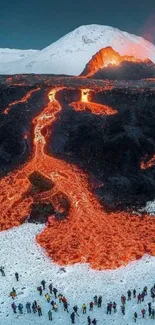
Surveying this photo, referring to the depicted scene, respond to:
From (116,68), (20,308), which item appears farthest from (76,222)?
(116,68)

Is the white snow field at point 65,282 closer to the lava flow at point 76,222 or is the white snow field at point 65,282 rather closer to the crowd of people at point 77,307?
the crowd of people at point 77,307

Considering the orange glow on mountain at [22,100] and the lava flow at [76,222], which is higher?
the orange glow on mountain at [22,100]

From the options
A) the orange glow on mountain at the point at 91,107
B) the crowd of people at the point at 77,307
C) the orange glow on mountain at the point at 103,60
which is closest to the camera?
the crowd of people at the point at 77,307

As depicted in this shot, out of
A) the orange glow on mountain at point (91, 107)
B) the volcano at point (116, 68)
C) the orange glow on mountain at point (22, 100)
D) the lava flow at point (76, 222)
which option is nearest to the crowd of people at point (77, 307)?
the lava flow at point (76, 222)

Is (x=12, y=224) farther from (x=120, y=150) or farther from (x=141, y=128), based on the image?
(x=141, y=128)

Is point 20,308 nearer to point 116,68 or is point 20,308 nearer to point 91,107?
point 91,107

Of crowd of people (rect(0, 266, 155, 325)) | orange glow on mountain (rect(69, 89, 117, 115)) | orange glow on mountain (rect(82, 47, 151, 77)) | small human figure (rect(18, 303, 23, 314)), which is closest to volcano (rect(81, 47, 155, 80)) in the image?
orange glow on mountain (rect(82, 47, 151, 77))

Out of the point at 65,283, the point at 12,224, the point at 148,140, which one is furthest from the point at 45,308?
the point at 148,140
